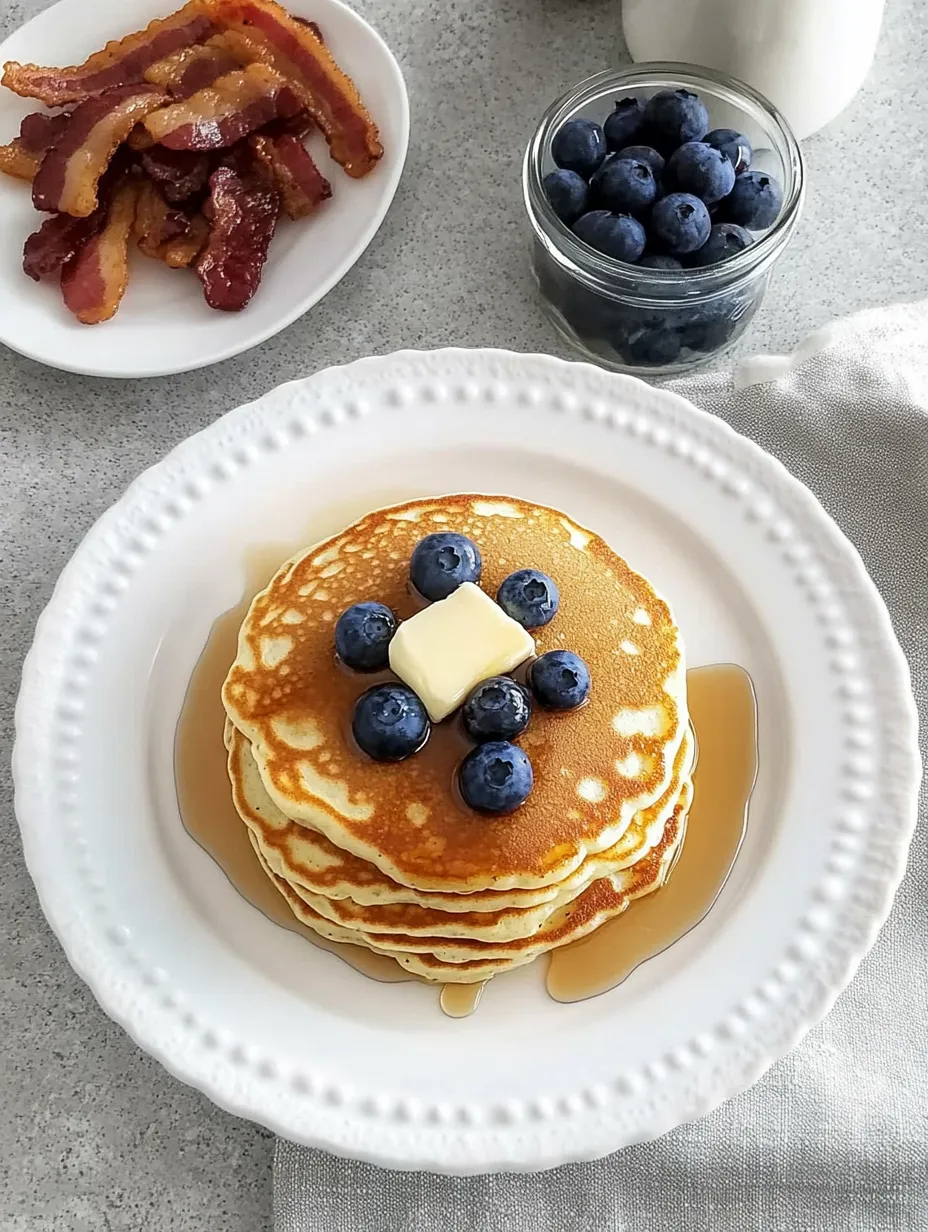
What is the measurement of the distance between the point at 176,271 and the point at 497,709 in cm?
88

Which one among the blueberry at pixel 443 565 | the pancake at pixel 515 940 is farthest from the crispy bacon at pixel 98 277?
the pancake at pixel 515 940

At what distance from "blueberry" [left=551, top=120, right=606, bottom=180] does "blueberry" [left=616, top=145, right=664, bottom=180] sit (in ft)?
0.11

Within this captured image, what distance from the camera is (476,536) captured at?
1.30 meters

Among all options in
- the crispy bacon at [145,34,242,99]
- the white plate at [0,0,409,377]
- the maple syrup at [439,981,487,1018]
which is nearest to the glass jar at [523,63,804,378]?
the white plate at [0,0,409,377]

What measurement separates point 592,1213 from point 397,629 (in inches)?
24.6

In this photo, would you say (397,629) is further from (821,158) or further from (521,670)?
(821,158)

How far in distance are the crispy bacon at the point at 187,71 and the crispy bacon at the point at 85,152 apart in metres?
0.04

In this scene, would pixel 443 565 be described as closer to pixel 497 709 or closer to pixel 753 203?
pixel 497 709

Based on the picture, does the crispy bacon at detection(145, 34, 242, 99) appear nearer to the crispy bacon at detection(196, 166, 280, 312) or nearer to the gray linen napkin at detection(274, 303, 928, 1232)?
the crispy bacon at detection(196, 166, 280, 312)

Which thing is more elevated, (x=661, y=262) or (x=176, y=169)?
(x=176, y=169)

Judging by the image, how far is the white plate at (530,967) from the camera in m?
1.16

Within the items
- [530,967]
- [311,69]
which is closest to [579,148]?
[311,69]

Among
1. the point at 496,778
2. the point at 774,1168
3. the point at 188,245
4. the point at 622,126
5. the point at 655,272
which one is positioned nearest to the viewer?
the point at 496,778

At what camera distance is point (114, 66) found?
5.49 feet
